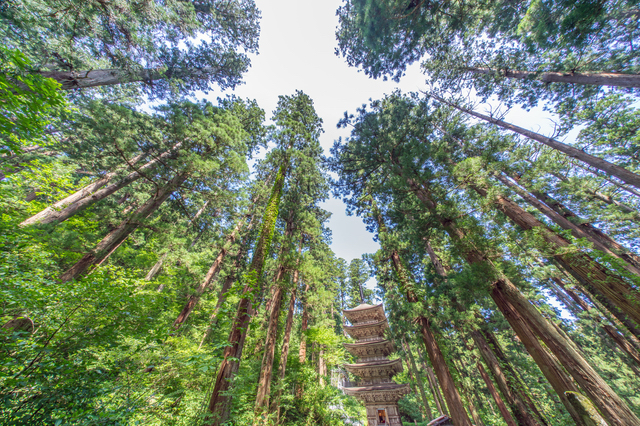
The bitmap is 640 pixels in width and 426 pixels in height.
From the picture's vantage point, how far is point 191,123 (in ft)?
23.4

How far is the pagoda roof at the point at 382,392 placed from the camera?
1127cm

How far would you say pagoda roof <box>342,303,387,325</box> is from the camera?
13.7 meters

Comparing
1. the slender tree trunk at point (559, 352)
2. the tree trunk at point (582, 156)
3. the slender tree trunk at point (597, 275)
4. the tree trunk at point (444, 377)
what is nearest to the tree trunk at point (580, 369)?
the slender tree trunk at point (559, 352)

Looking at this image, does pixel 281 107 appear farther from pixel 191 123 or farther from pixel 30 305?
pixel 30 305

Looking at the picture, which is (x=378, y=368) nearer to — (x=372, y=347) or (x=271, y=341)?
(x=372, y=347)

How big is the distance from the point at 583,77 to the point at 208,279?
51.1 ft

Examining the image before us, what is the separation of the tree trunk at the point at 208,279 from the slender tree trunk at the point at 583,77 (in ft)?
45.5

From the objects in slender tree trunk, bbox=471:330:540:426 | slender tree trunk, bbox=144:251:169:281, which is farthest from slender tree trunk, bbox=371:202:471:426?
slender tree trunk, bbox=144:251:169:281

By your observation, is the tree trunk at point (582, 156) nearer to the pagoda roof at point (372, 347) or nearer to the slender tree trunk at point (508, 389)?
the slender tree trunk at point (508, 389)

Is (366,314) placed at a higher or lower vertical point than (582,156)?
lower

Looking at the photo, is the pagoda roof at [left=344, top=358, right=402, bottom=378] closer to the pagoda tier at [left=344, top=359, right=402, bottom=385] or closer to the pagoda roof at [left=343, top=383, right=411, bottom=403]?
the pagoda tier at [left=344, top=359, right=402, bottom=385]

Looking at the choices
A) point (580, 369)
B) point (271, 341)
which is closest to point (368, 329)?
point (271, 341)

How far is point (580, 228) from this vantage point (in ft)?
23.0

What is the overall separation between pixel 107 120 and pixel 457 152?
12.6 m
